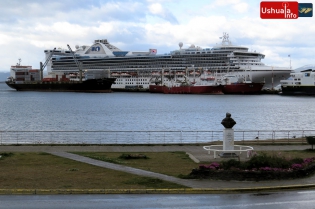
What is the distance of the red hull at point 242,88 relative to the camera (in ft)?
424

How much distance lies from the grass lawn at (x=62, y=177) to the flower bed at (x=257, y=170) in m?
1.46

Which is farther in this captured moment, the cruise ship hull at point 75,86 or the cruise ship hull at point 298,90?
the cruise ship hull at point 75,86

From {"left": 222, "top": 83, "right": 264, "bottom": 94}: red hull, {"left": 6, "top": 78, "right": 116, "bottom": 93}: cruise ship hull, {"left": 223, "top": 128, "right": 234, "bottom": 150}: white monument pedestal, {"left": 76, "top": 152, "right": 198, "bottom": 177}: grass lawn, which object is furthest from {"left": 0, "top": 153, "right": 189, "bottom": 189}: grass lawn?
{"left": 6, "top": 78, "right": 116, "bottom": 93}: cruise ship hull

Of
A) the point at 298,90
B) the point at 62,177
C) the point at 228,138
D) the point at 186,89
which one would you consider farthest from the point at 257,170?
the point at 186,89

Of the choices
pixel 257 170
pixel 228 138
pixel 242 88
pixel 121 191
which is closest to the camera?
pixel 121 191

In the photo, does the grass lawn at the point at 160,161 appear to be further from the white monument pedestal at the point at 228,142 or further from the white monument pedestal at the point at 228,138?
the white monument pedestal at the point at 228,138

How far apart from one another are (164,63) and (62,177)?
13511 centimetres

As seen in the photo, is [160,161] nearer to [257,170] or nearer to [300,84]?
[257,170]

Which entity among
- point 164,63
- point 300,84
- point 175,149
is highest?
point 164,63

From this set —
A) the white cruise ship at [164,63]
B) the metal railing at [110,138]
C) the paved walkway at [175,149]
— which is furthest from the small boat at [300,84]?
the paved walkway at [175,149]

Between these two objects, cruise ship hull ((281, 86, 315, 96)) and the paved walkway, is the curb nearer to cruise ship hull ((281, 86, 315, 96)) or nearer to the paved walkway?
the paved walkway

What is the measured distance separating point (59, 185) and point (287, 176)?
693 centimetres

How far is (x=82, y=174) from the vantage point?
1578 centimetres

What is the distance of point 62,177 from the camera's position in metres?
15.2
